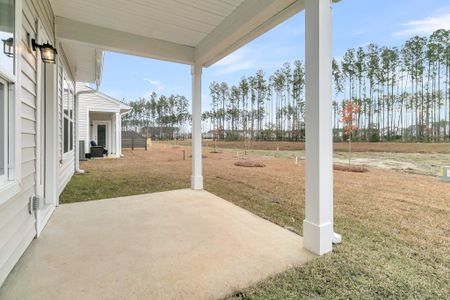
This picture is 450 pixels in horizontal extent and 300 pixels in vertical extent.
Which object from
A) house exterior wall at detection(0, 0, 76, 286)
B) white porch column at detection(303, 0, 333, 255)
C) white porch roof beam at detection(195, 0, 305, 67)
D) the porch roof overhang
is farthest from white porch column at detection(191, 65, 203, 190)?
white porch column at detection(303, 0, 333, 255)

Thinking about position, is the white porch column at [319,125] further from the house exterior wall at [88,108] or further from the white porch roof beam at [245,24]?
the house exterior wall at [88,108]

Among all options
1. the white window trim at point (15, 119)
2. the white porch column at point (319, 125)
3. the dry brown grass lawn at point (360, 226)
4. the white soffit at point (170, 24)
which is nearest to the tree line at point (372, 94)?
the dry brown grass lawn at point (360, 226)

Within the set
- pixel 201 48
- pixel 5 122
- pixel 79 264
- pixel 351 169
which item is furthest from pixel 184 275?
pixel 351 169

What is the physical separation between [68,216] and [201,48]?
3338 millimetres

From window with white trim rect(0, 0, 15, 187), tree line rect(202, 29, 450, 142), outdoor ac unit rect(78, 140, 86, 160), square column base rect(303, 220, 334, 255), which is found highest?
tree line rect(202, 29, 450, 142)

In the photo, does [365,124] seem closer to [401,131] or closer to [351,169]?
[401,131]

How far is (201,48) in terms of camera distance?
4082mm

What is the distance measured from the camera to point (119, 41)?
144 inches

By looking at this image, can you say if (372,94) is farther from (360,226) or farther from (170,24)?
(170,24)

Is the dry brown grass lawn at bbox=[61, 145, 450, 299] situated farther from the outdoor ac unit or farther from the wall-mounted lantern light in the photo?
the outdoor ac unit

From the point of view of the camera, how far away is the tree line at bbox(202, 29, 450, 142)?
1709 centimetres

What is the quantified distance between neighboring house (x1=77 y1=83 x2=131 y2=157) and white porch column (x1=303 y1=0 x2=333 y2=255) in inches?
347

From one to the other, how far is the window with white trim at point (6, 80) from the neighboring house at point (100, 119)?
308 inches

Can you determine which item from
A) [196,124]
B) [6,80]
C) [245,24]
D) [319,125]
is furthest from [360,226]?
[6,80]
